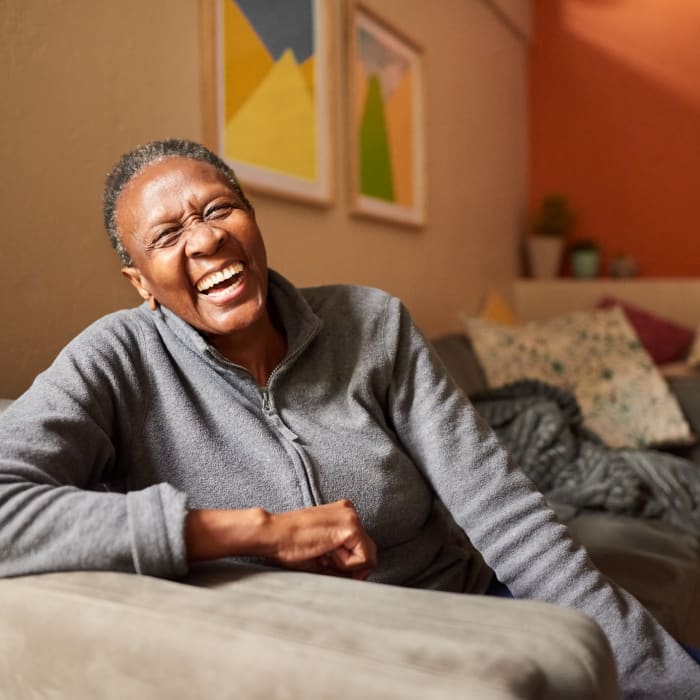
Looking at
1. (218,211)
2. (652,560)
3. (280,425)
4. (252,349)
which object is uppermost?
(218,211)

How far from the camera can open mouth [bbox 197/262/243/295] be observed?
110cm

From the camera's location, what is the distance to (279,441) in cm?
108

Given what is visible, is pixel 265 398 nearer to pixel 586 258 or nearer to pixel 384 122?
pixel 384 122

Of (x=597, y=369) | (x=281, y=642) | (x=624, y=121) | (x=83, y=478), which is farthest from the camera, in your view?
(x=624, y=121)

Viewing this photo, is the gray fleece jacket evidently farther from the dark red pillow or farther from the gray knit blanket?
the dark red pillow

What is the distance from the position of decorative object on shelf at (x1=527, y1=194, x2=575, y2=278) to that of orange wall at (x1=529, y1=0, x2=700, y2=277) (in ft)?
0.63

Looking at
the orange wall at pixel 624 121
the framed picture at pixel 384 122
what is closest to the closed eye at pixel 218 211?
the framed picture at pixel 384 122

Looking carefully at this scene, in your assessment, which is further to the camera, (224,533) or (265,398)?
(265,398)

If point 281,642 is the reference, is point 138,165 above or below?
above

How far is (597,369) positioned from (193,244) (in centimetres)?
203

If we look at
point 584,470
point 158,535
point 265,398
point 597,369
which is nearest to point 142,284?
point 265,398

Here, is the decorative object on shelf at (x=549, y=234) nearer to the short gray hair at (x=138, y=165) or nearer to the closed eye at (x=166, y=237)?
the short gray hair at (x=138, y=165)

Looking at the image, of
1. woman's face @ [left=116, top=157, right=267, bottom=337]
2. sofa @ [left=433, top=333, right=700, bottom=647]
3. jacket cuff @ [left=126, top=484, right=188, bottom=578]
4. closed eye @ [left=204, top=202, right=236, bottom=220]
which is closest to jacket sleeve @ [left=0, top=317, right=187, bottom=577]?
jacket cuff @ [left=126, top=484, right=188, bottom=578]

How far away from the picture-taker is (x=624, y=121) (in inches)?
156
